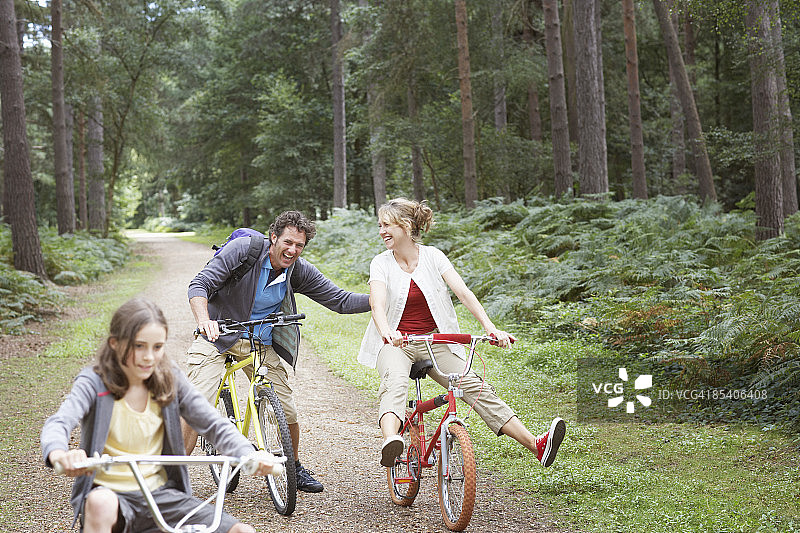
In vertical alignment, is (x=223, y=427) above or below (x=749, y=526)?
above

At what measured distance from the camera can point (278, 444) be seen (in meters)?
4.84

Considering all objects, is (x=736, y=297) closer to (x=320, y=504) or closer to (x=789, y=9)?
(x=789, y=9)

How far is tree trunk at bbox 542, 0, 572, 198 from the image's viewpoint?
58.0 feet

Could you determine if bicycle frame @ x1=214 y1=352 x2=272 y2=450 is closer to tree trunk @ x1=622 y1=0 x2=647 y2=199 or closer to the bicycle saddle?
the bicycle saddle

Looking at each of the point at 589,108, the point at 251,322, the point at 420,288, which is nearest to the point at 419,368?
the point at 420,288

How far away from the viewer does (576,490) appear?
5.26 meters

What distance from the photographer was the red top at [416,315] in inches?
193

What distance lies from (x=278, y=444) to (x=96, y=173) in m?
26.5

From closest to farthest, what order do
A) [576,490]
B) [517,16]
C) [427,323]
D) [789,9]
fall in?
[427,323] → [576,490] → [789,9] → [517,16]

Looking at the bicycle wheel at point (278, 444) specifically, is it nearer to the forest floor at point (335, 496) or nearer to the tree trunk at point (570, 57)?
the forest floor at point (335, 496)

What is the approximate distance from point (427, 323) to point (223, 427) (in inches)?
81.9

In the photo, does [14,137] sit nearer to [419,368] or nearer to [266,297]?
[266,297]

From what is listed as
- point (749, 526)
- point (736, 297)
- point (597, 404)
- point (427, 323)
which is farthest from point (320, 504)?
point (736, 297)

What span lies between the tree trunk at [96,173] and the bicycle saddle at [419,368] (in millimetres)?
25732
